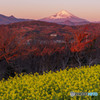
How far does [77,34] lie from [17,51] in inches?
314

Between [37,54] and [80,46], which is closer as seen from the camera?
[37,54]

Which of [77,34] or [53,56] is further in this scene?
[77,34]

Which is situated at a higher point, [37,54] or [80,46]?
[80,46]

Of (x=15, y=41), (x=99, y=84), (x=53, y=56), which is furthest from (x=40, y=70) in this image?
(x=99, y=84)

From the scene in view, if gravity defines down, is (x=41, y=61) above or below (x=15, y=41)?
below

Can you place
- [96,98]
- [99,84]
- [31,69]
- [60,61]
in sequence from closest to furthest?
[96,98], [99,84], [31,69], [60,61]

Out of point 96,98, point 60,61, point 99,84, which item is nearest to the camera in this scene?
point 96,98

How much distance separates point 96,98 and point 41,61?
38.5 feet

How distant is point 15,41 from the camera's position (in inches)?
616

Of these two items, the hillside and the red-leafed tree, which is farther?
the red-leafed tree

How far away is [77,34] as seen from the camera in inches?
844

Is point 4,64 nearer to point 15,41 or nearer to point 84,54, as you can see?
point 15,41

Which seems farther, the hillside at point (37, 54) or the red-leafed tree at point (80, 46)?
the red-leafed tree at point (80, 46)

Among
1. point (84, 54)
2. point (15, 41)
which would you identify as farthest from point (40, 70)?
point (84, 54)
